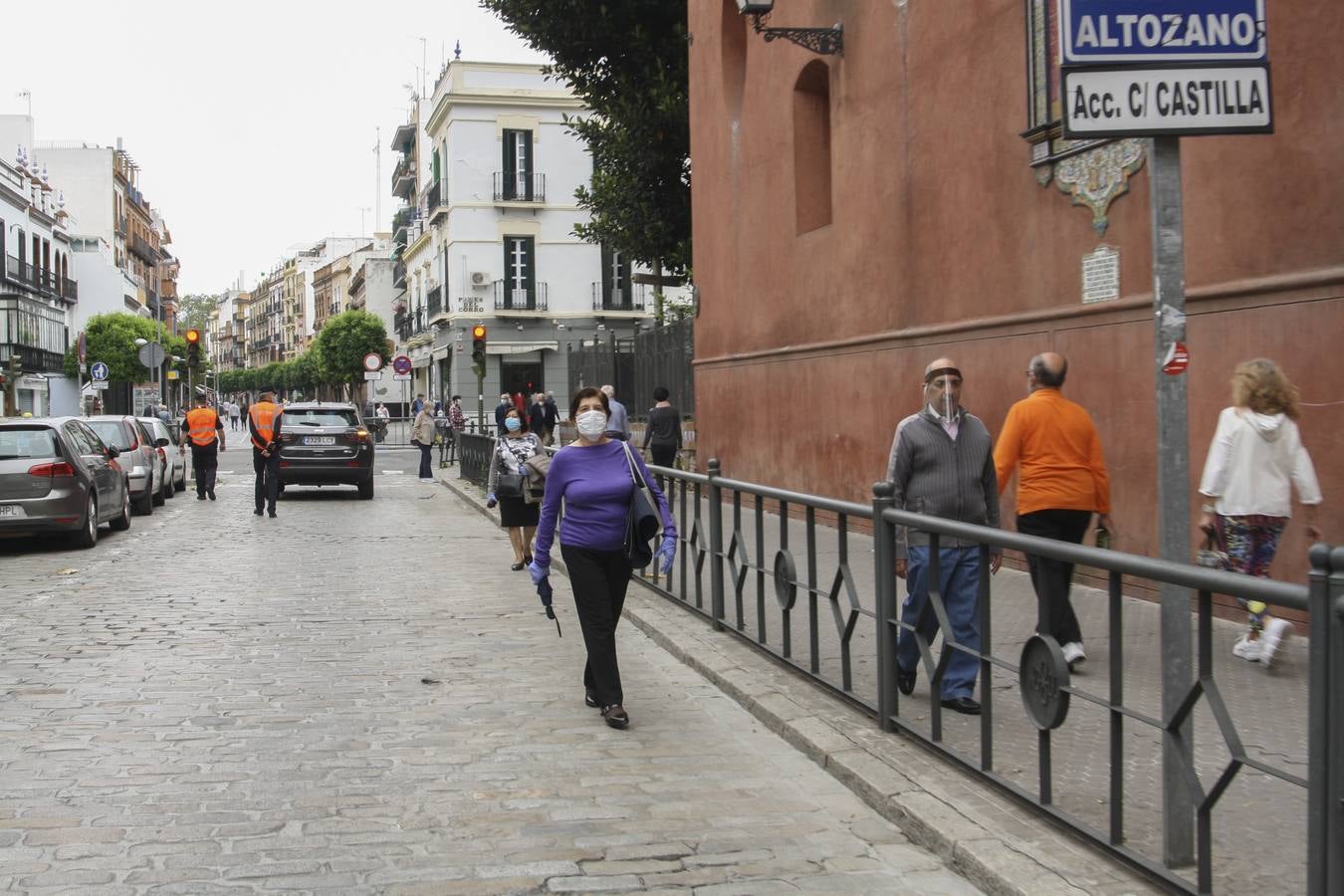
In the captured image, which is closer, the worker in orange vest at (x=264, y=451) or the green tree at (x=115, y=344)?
the worker in orange vest at (x=264, y=451)

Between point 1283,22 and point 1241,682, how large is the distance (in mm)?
5845

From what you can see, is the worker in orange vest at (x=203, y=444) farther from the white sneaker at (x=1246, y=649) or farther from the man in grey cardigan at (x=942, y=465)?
the white sneaker at (x=1246, y=649)

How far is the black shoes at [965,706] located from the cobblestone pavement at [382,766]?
556 millimetres

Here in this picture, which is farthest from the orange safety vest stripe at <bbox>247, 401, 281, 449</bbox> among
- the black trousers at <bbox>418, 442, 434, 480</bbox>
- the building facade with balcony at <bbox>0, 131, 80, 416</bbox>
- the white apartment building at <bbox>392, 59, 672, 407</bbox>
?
the building facade with balcony at <bbox>0, 131, 80, 416</bbox>

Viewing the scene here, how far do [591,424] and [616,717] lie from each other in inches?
56.1

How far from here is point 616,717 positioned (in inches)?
254

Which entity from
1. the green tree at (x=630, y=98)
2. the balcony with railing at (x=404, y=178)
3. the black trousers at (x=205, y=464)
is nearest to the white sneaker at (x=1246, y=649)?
the green tree at (x=630, y=98)

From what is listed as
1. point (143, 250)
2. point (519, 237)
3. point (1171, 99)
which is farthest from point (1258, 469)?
point (143, 250)

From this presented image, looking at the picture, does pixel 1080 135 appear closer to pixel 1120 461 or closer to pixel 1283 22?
pixel 1283 22

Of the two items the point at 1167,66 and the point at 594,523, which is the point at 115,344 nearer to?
the point at 594,523

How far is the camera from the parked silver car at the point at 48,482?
14211 millimetres

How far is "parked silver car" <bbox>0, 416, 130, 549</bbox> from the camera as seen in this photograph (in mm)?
14211

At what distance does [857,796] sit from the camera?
5289 mm

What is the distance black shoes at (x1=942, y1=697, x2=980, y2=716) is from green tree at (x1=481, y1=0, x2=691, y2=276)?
676 inches
